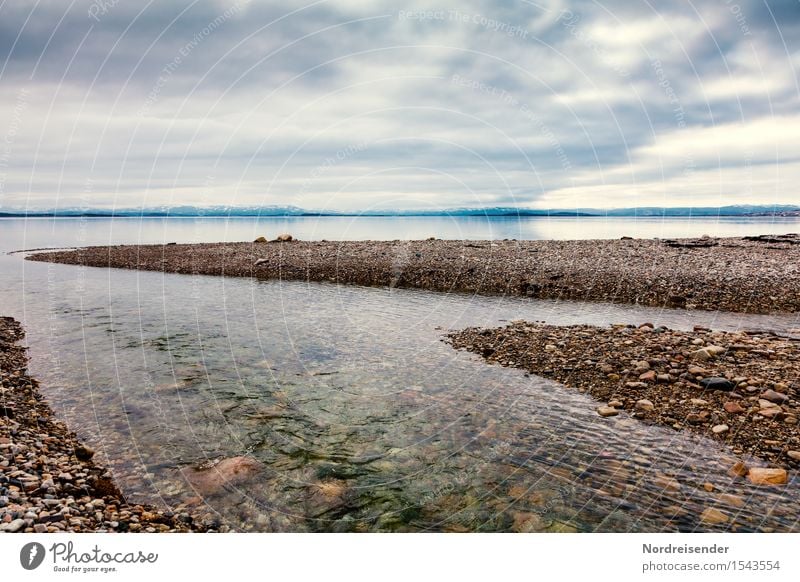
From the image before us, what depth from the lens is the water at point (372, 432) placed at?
913 cm

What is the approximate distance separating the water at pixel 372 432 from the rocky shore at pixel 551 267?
408 centimetres

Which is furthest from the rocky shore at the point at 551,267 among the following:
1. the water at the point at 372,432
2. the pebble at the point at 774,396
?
the pebble at the point at 774,396

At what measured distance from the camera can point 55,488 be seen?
8.81 meters

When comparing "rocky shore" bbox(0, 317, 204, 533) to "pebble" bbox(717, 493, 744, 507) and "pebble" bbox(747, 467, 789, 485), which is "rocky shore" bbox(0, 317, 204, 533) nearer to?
"pebble" bbox(717, 493, 744, 507)

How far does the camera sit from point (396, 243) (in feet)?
183

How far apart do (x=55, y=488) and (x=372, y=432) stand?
7024 millimetres

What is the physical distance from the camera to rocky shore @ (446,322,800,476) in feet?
37.9

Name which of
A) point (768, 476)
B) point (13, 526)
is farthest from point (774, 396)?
point (13, 526)

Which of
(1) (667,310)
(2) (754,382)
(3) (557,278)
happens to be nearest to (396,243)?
(3) (557,278)

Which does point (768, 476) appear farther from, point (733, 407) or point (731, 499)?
point (733, 407)

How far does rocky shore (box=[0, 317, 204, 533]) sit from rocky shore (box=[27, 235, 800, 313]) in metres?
26.1

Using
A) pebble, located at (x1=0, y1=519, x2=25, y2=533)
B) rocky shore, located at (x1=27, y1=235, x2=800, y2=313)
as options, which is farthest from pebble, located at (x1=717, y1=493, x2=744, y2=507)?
rocky shore, located at (x1=27, y1=235, x2=800, y2=313)

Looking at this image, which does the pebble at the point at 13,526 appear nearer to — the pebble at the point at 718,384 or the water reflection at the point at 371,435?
the water reflection at the point at 371,435
